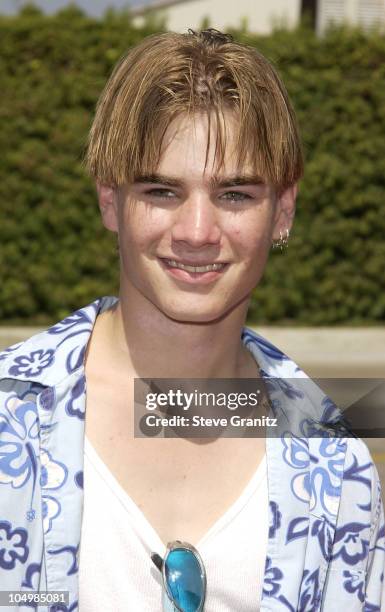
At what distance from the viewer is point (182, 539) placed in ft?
6.78

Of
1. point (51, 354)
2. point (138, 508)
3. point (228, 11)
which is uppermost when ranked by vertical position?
point (228, 11)

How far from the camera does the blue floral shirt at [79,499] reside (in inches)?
76.8

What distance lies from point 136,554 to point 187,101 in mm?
903

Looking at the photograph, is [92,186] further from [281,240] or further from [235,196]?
[235,196]

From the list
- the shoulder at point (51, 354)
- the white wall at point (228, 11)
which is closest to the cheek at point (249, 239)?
the shoulder at point (51, 354)

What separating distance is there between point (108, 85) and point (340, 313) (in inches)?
424

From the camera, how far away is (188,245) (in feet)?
6.66

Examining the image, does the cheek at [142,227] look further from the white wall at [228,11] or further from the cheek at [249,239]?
the white wall at [228,11]

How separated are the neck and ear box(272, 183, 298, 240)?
0.18 m

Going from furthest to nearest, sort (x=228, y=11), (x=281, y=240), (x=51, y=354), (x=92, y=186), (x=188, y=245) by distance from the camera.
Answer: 1. (x=228, y=11)
2. (x=92, y=186)
3. (x=281, y=240)
4. (x=51, y=354)
5. (x=188, y=245)

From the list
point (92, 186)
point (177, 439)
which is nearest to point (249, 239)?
point (177, 439)

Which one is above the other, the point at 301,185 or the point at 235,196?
the point at 301,185

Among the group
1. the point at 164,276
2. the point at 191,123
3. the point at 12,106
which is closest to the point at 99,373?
the point at 164,276

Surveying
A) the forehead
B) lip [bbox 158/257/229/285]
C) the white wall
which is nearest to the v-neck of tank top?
lip [bbox 158/257/229/285]
